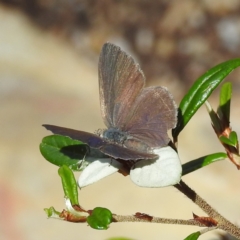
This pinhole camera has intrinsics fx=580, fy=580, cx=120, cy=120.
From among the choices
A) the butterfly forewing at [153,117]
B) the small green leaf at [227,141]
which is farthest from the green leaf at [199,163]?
the butterfly forewing at [153,117]

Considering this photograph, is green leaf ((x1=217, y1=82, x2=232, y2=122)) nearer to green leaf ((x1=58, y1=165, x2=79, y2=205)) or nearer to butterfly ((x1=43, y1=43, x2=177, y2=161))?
butterfly ((x1=43, y1=43, x2=177, y2=161))

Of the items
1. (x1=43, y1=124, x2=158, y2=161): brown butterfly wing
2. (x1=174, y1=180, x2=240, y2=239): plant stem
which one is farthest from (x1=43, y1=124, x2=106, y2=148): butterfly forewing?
(x1=174, y1=180, x2=240, y2=239): plant stem

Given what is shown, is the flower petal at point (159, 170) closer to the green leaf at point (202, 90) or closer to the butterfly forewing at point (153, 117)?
the butterfly forewing at point (153, 117)

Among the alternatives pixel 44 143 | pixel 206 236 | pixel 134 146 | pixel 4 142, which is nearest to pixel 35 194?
pixel 4 142

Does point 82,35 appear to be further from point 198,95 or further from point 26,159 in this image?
point 198,95

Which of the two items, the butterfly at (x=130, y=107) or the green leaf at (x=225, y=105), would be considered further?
the green leaf at (x=225, y=105)

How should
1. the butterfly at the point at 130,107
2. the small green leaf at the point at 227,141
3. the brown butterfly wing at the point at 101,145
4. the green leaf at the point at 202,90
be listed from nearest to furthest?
the brown butterfly wing at the point at 101,145 < the butterfly at the point at 130,107 < the small green leaf at the point at 227,141 < the green leaf at the point at 202,90
